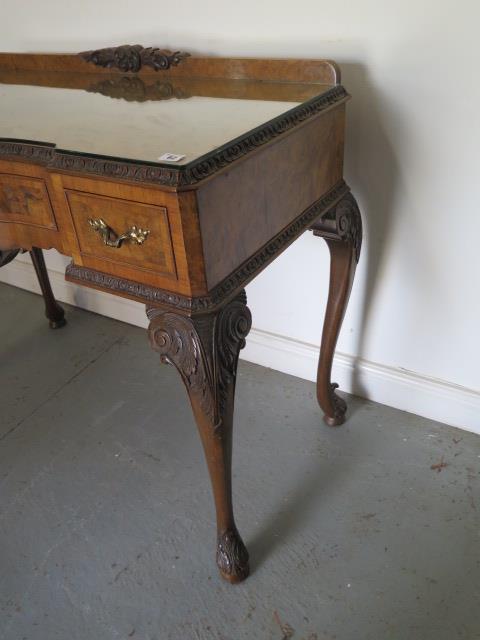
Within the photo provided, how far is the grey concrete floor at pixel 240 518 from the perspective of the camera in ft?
3.12

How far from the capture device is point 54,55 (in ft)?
3.95

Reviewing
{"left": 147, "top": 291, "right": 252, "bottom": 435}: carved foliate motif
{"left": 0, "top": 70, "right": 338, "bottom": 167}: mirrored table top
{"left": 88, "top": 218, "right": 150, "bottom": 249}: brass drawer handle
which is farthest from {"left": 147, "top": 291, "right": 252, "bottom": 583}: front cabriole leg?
{"left": 0, "top": 70, "right": 338, "bottom": 167}: mirrored table top

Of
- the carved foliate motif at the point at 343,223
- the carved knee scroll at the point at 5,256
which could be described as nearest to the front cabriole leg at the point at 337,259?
the carved foliate motif at the point at 343,223

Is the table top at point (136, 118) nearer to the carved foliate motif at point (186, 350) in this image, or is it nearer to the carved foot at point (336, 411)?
the carved foliate motif at point (186, 350)

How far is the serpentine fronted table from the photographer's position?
0.67 m

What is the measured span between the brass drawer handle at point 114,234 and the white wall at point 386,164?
559mm

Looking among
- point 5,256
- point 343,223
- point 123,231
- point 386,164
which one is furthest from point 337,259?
point 5,256

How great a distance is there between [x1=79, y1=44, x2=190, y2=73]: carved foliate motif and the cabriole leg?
667 mm

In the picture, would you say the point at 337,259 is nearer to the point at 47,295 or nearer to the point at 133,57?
the point at 133,57

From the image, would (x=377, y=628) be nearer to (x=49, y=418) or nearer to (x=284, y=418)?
(x=284, y=418)

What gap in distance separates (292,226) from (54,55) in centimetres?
74

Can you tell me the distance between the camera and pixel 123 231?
0.71 metres

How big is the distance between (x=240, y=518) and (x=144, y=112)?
798 millimetres

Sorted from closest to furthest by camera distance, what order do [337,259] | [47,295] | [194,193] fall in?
[194,193]
[337,259]
[47,295]
